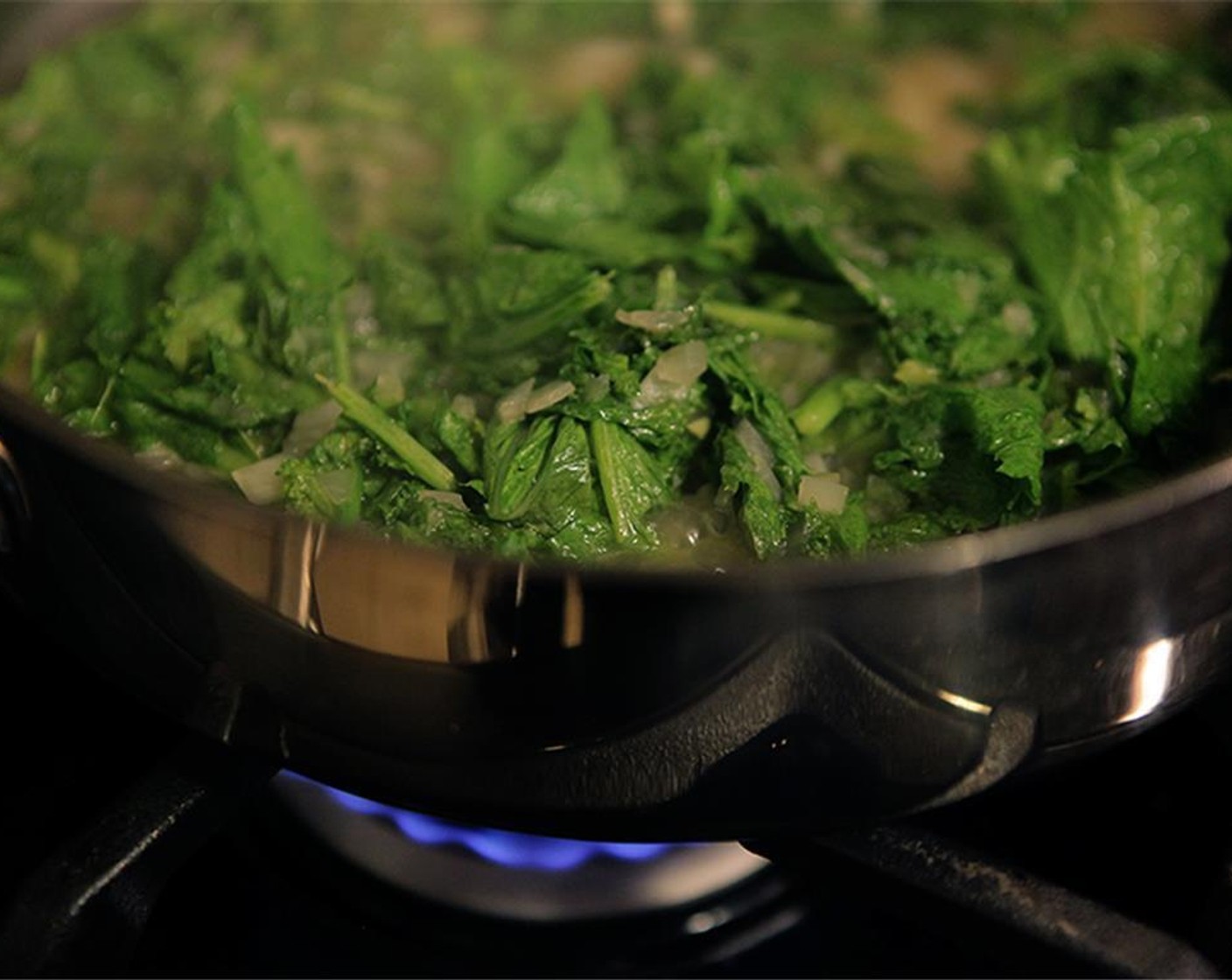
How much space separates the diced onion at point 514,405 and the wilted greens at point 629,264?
10 mm

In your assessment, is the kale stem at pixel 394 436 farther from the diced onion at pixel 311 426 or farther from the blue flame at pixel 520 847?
the blue flame at pixel 520 847

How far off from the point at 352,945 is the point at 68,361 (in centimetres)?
68

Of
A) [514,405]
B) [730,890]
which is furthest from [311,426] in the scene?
[730,890]

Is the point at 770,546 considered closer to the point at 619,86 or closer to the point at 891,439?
the point at 891,439

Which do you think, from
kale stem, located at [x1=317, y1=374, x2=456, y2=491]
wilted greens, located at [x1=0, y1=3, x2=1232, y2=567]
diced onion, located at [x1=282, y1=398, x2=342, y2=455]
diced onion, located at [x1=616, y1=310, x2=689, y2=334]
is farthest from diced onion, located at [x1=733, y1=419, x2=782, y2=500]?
diced onion, located at [x1=282, y1=398, x2=342, y2=455]

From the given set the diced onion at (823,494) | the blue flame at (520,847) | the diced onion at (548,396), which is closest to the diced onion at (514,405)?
the diced onion at (548,396)

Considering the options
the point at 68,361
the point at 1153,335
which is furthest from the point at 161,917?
the point at 1153,335

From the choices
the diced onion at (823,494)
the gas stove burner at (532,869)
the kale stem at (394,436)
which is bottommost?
the gas stove burner at (532,869)

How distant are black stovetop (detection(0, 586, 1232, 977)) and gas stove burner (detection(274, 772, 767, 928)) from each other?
0.02 meters

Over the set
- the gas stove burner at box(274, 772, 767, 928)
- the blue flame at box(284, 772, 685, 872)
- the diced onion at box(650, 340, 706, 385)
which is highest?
the diced onion at box(650, 340, 706, 385)

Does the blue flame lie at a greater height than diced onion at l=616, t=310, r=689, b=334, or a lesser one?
lesser

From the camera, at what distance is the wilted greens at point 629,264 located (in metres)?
1.31

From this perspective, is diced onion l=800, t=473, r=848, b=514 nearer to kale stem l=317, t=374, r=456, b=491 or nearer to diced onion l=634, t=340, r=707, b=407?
diced onion l=634, t=340, r=707, b=407

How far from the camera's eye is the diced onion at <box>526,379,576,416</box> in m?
1.32
